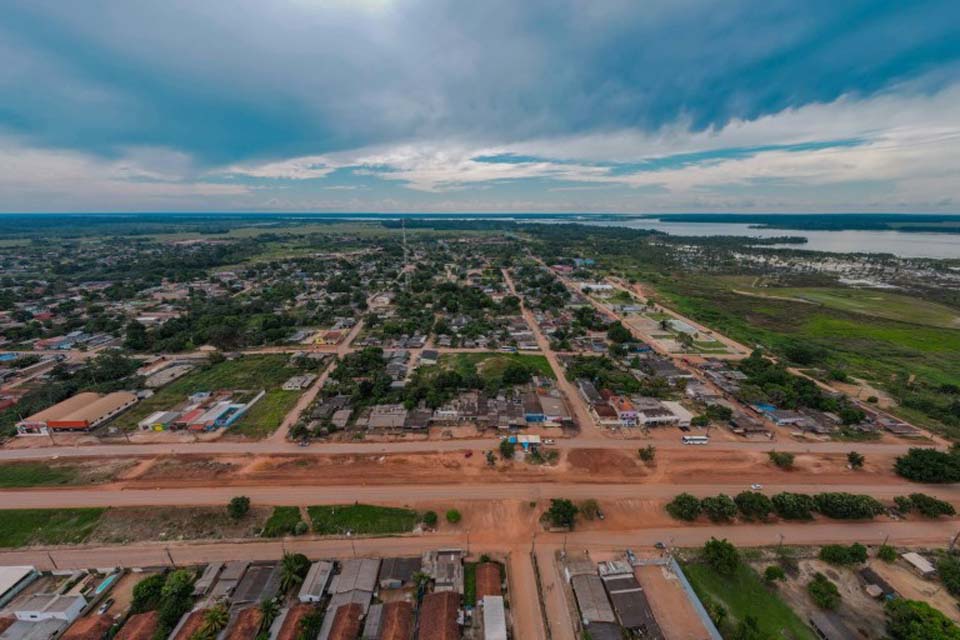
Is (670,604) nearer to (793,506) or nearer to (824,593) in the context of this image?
(824,593)

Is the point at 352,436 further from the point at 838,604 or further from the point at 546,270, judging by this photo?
the point at 546,270

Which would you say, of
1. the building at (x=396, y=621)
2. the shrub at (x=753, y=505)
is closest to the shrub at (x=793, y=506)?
the shrub at (x=753, y=505)

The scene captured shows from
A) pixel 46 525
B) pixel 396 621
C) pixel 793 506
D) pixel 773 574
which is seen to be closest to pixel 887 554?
pixel 793 506

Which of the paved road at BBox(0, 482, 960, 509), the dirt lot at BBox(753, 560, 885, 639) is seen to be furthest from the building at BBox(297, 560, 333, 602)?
the dirt lot at BBox(753, 560, 885, 639)

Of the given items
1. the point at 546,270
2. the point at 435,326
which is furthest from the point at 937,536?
the point at 546,270

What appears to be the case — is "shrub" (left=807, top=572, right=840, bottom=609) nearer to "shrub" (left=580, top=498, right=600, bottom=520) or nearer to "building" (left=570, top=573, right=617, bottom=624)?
"building" (left=570, top=573, right=617, bottom=624)
